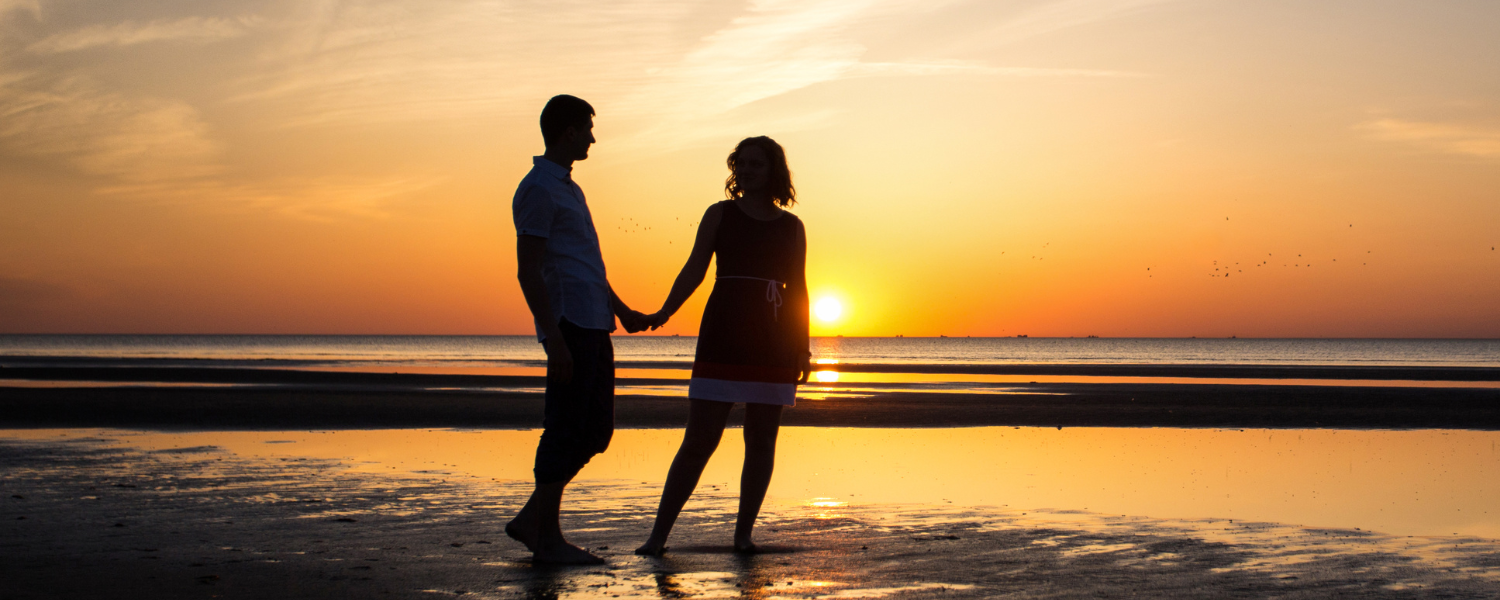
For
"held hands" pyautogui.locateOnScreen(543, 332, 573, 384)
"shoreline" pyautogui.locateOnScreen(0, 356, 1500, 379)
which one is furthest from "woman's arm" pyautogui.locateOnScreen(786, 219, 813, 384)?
"shoreline" pyautogui.locateOnScreen(0, 356, 1500, 379)

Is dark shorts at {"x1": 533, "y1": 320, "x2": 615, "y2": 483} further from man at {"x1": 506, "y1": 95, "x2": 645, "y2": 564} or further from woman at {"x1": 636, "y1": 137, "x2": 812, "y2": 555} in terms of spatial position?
woman at {"x1": 636, "y1": 137, "x2": 812, "y2": 555}

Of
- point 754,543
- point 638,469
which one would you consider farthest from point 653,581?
point 638,469

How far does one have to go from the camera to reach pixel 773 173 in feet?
15.6

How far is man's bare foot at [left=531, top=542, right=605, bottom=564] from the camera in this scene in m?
4.23

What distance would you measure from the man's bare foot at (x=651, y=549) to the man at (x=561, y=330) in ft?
0.82

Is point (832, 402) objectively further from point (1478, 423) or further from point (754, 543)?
point (754, 543)

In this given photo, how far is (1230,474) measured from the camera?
26.0 feet

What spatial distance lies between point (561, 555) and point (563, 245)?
125 centimetres

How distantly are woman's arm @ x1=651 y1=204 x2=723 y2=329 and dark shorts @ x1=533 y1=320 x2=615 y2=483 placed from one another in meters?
0.34

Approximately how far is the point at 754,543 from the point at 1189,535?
2045mm

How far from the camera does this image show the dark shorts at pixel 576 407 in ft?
14.2

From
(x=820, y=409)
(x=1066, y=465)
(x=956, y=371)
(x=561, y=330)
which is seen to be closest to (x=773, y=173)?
(x=561, y=330)

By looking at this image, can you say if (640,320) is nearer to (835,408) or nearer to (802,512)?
(802,512)

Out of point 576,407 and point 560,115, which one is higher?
point 560,115
